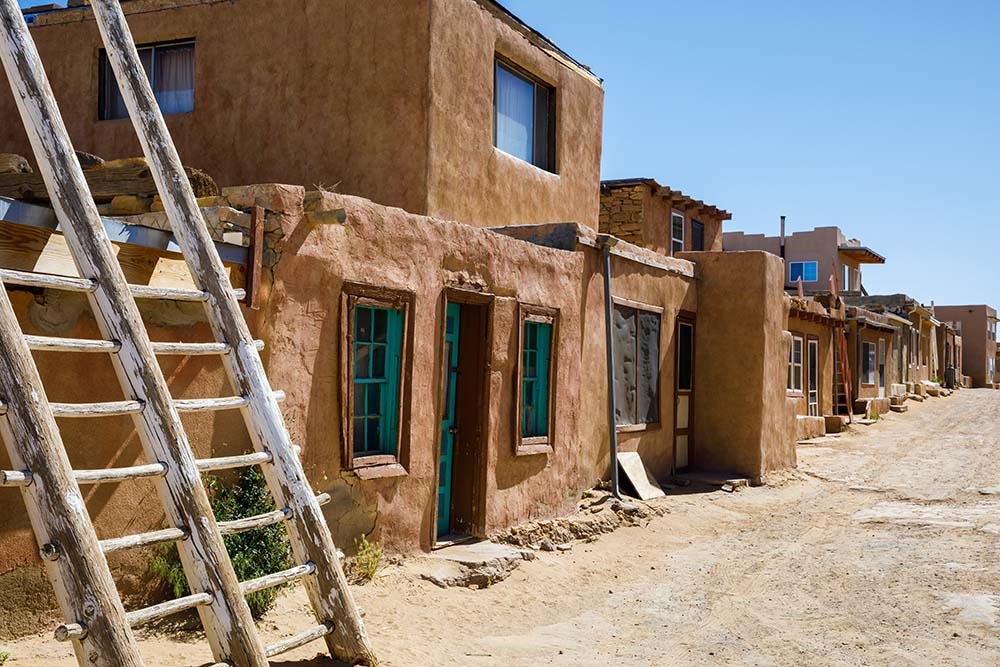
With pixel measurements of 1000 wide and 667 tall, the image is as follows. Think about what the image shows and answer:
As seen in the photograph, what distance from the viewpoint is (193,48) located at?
36.4 feet

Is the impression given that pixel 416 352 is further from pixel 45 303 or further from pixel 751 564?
pixel 751 564

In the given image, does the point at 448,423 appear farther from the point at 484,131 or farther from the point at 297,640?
the point at 297,640

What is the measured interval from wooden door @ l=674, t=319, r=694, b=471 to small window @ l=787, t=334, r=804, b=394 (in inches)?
225

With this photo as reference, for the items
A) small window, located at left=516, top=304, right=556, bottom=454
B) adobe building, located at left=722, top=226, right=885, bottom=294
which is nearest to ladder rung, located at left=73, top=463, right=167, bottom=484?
small window, located at left=516, top=304, right=556, bottom=454

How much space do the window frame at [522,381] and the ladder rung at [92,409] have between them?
5219mm

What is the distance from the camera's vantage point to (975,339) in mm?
45531

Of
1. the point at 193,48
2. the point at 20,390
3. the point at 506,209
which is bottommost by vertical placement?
the point at 20,390

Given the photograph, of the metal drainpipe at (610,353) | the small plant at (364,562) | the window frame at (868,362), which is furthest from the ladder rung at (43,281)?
the window frame at (868,362)

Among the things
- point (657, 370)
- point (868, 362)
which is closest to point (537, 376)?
point (657, 370)

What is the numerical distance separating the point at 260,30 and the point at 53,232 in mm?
6192

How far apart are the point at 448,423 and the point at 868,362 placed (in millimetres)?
20308

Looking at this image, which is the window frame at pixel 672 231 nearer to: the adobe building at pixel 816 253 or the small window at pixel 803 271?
the adobe building at pixel 816 253

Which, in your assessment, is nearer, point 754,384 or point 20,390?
point 20,390

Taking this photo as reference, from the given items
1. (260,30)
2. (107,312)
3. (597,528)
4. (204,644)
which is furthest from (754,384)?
(107,312)
